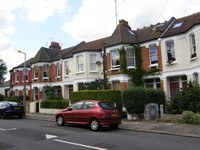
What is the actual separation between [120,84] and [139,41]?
16.0 feet

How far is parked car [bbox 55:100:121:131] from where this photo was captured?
12984 mm

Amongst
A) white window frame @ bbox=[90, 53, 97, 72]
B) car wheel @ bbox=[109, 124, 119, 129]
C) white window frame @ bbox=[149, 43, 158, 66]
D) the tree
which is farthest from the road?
the tree

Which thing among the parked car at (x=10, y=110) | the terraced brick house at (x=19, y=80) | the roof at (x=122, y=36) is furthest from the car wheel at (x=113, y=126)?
the terraced brick house at (x=19, y=80)

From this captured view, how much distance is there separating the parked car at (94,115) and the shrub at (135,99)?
11.6ft

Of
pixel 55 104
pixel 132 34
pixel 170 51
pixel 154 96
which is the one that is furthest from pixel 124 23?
pixel 55 104

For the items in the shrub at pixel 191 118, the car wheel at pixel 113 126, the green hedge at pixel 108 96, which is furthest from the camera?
the green hedge at pixel 108 96

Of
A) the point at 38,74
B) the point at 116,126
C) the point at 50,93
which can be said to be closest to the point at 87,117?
the point at 116,126

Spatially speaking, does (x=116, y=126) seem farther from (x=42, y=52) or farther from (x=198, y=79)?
(x=42, y=52)

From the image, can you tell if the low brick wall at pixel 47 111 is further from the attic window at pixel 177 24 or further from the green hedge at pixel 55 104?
the attic window at pixel 177 24

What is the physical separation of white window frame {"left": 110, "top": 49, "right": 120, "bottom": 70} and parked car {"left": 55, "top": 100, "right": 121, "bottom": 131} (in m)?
11.5

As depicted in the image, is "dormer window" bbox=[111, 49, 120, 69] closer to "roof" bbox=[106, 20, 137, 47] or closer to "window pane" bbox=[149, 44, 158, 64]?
"roof" bbox=[106, 20, 137, 47]

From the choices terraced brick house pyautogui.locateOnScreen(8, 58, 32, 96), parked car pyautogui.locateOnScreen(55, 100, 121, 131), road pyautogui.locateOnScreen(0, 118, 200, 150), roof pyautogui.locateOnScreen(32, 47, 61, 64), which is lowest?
road pyautogui.locateOnScreen(0, 118, 200, 150)

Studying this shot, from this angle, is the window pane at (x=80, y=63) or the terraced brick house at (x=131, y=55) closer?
the terraced brick house at (x=131, y=55)

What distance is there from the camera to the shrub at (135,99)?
679 inches
